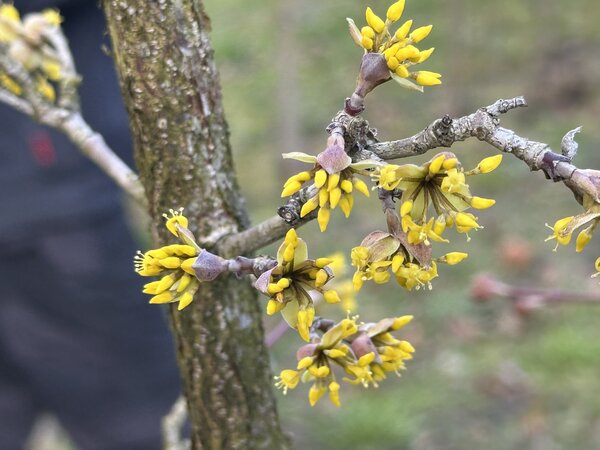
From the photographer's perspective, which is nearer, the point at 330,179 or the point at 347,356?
the point at 330,179

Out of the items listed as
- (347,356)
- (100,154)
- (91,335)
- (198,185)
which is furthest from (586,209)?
(91,335)

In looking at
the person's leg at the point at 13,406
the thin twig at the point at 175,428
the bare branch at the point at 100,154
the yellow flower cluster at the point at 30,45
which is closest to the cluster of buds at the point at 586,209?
the bare branch at the point at 100,154

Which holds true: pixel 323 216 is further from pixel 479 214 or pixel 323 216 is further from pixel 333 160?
pixel 479 214

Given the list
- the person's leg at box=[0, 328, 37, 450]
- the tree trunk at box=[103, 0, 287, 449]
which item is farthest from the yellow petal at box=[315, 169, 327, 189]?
the person's leg at box=[0, 328, 37, 450]

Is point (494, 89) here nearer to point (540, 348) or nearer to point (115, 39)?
point (540, 348)

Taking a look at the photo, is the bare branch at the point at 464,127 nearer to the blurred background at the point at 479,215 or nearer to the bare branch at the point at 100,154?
the bare branch at the point at 100,154
